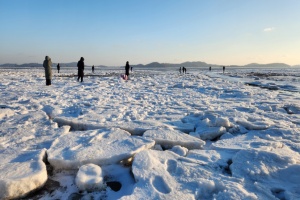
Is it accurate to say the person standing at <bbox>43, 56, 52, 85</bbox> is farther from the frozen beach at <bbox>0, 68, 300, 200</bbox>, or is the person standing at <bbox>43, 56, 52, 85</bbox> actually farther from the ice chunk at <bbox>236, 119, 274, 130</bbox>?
the ice chunk at <bbox>236, 119, 274, 130</bbox>

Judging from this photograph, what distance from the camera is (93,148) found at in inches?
143

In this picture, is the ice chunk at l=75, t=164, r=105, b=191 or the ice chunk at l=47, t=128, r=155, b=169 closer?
the ice chunk at l=75, t=164, r=105, b=191

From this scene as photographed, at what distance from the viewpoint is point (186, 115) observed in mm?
6410

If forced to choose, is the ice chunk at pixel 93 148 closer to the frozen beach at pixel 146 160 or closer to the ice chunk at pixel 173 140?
the frozen beach at pixel 146 160

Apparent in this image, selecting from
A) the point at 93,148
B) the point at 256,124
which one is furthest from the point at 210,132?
the point at 93,148

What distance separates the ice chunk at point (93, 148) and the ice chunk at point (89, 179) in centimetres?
31

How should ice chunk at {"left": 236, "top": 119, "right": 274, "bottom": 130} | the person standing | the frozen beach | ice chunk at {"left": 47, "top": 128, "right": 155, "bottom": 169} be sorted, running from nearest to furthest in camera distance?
the frozen beach → ice chunk at {"left": 47, "top": 128, "right": 155, "bottom": 169} → ice chunk at {"left": 236, "top": 119, "right": 274, "bottom": 130} → the person standing

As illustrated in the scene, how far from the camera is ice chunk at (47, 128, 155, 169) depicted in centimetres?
326

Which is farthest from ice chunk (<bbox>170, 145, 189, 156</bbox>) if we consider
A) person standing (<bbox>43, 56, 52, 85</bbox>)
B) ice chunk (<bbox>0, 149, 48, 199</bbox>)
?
person standing (<bbox>43, 56, 52, 85</bbox>)

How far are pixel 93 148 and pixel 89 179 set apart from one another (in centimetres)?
87

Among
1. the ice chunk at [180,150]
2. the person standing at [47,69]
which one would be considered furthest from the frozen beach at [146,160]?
the person standing at [47,69]

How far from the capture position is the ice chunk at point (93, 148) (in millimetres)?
3258

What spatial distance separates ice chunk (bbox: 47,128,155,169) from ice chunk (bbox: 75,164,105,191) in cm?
31

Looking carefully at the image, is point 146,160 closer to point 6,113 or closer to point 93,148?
point 93,148
